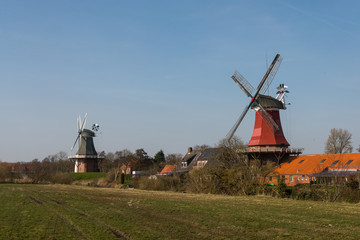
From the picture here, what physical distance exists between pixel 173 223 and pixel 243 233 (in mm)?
3378

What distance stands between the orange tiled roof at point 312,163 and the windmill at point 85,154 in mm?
59164

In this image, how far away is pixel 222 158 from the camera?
45.4 meters

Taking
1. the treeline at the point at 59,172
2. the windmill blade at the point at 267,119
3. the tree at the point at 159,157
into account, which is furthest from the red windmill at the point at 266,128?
the tree at the point at 159,157

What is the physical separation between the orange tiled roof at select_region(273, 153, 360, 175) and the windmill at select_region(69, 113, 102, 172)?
5916 centimetres

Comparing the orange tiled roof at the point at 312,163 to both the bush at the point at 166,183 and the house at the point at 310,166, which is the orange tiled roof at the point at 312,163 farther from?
the bush at the point at 166,183

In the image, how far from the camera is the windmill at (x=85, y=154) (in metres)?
101

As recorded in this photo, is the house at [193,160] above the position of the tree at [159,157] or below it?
below

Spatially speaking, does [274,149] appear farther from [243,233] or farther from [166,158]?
[166,158]

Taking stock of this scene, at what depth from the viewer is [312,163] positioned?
173ft

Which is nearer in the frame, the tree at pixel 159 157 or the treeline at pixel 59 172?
the treeline at pixel 59 172

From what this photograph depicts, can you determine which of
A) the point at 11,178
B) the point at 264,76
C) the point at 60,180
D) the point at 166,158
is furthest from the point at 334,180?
the point at 166,158

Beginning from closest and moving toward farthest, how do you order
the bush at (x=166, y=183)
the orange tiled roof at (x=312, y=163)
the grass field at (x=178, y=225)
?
the grass field at (x=178, y=225) < the bush at (x=166, y=183) < the orange tiled roof at (x=312, y=163)

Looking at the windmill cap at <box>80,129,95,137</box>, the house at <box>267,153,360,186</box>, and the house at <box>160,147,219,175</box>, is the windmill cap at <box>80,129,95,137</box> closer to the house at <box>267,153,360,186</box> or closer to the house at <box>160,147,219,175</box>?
the house at <box>160,147,219,175</box>

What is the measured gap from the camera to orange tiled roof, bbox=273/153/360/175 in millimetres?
48531
